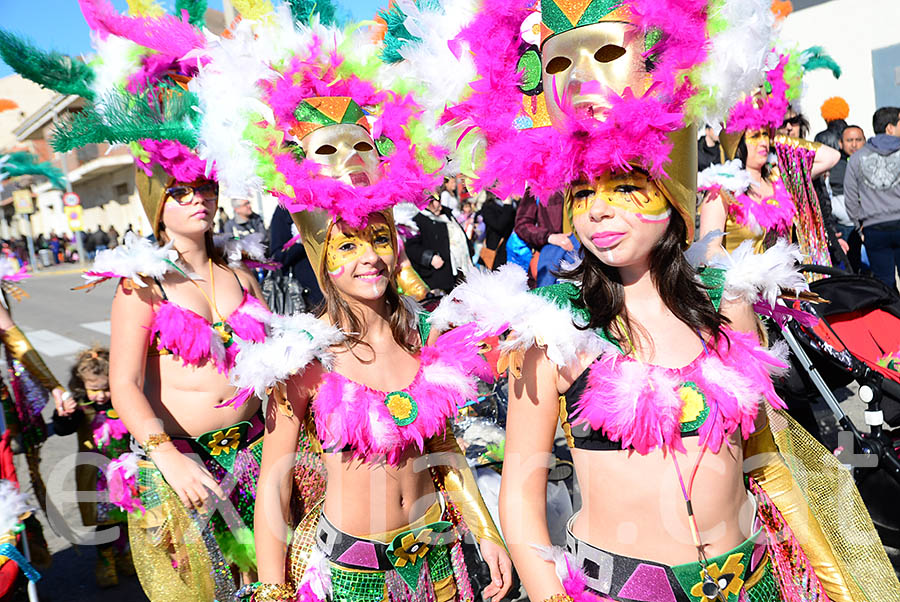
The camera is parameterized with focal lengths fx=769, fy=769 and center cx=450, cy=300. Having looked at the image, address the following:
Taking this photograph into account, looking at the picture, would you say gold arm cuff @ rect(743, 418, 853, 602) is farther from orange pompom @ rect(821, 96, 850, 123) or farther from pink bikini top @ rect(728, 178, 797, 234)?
orange pompom @ rect(821, 96, 850, 123)

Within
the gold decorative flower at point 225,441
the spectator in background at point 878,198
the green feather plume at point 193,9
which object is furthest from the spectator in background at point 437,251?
the gold decorative flower at point 225,441

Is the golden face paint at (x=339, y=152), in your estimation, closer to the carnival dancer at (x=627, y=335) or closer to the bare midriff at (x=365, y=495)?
the carnival dancer at (x=627, y=335)

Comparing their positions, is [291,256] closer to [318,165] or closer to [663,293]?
[318,165]

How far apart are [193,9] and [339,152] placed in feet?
4.36

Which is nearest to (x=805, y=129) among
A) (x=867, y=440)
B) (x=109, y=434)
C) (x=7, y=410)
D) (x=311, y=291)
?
(x=867, y=440)

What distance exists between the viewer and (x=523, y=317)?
1.71 m

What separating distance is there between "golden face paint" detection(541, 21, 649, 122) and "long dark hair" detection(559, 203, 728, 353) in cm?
23

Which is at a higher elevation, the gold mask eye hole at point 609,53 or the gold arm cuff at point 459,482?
the gold mask eye hole at point 609,53

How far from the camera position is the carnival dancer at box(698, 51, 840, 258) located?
4234mm

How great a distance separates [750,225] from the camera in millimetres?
4352

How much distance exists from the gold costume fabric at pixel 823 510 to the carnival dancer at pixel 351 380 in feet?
2.43

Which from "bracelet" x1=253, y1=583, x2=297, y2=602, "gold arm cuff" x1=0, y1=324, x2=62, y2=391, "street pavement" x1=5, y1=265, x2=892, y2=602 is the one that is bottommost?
"street pavement" x1=5, y1=265, x2=892, y2=602

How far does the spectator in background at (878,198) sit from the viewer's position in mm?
6609

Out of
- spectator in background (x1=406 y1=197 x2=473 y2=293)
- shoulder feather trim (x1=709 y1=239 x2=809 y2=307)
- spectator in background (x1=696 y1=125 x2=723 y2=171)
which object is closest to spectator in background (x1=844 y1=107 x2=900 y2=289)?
spectator in background (x1=696 y1=125 x2=723 y2=171)
